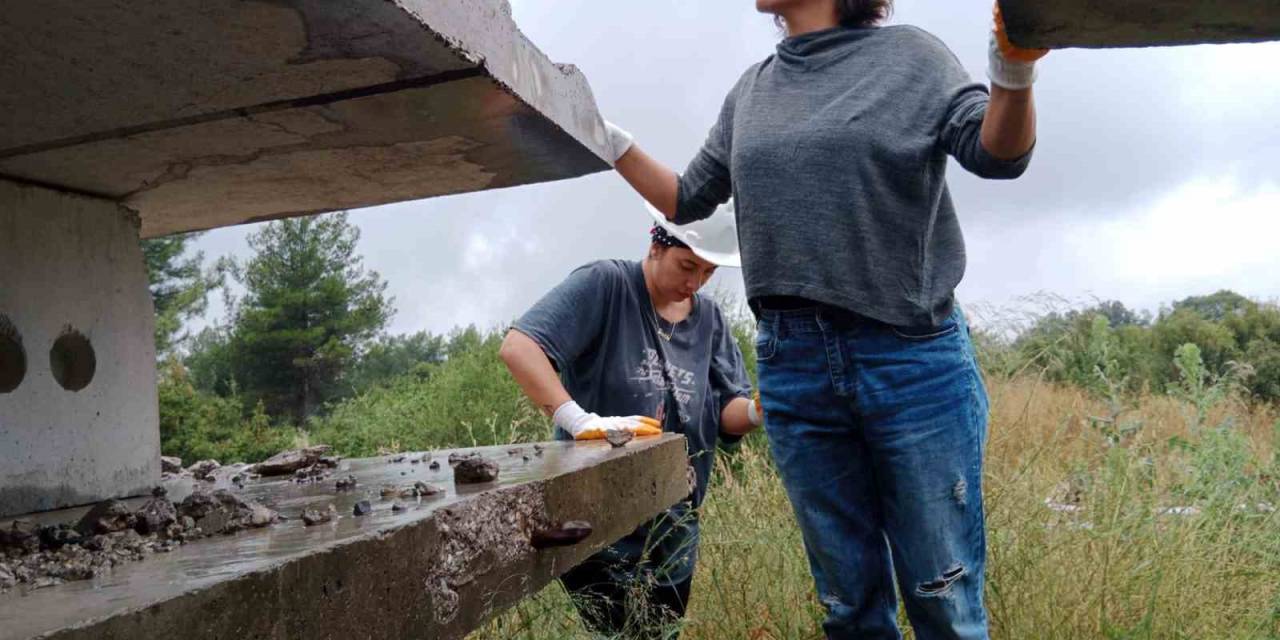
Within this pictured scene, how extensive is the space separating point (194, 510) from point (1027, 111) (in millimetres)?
1697

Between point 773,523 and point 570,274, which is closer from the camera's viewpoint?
point 570,274

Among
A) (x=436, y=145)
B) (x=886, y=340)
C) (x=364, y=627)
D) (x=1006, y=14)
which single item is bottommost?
(x=364, y=627)

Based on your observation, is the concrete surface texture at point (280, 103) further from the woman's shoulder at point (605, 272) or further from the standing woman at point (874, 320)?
the woman's shoulder at point (605, 272)

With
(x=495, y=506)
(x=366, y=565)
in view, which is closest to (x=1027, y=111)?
(x=495, y=506)

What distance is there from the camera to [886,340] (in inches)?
88.1

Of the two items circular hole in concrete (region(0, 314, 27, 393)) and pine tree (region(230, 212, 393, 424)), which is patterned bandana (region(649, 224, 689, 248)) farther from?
pine tree (region(230, 212, 393, 424))

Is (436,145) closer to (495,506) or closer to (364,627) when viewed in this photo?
(495,506)

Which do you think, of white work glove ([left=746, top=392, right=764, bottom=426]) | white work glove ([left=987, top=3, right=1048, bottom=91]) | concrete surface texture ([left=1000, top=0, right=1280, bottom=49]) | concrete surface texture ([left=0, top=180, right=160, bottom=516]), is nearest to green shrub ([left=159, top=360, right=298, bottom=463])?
white work glove ([left=746, top=392, right=764, bottom=426])

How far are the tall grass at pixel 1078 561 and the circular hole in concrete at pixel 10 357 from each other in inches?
52.7

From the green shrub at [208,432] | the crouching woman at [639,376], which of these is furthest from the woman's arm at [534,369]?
the green shrub at [208,432]

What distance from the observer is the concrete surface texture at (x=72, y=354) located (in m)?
2.30

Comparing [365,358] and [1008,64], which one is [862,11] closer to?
[1008,64]

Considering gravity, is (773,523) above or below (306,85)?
below

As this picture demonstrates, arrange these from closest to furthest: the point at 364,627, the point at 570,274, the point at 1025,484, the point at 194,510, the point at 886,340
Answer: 1. the point at 364,627
2. the point at 194,510
3. the point at 886,340
4. the point at 570,274
5. the point at 1025,484
